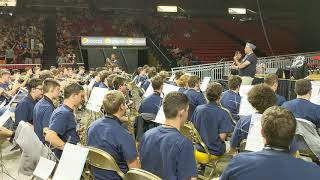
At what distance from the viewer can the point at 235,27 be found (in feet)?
101

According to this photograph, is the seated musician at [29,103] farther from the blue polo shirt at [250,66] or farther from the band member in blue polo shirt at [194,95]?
the blue polo shirt at [250,66]

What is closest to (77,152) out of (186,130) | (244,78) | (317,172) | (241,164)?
(241,164)

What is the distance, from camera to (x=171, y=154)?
3.20m

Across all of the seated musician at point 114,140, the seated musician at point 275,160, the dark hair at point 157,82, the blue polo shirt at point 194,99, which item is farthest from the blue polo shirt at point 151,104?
the seated musician at point 275,160

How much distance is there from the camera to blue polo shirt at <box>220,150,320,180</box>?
2.28 meters

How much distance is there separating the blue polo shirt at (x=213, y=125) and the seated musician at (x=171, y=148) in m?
1.95

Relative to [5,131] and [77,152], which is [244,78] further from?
[77,152]

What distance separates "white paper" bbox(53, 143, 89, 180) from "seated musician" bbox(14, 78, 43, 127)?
325 cm

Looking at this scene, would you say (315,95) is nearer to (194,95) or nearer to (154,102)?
(194,95)

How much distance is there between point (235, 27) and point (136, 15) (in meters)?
7.36

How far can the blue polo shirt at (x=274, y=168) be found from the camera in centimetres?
228

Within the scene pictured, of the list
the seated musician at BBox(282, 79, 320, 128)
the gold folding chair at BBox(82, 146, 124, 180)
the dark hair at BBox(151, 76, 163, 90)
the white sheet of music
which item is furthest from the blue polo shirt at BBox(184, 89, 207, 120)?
the gold folding chair at BBox(82, 146, 124, 180)

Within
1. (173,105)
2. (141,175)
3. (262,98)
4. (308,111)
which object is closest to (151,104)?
(308,111)

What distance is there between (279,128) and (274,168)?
0.24 meters
